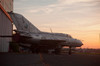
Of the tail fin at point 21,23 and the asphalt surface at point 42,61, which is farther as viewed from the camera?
the tail fin at point 21,23

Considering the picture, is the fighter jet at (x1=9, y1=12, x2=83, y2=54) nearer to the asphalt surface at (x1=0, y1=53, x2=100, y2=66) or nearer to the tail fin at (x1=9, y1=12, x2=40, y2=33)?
the tail fin at (x1=9, y1=12, x2=40, y2=33)

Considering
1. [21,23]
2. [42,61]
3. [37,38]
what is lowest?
[42,61]

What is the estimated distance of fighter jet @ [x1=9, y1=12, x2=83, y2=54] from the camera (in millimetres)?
35469

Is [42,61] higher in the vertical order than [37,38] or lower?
lower

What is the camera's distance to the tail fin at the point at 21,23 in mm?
35344

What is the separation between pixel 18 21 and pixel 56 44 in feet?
32.3

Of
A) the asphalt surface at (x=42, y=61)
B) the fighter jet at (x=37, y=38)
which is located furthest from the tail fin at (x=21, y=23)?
the asphalt surface at (x=42, y=61)

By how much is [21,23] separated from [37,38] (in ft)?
15.0

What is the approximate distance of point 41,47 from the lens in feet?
128

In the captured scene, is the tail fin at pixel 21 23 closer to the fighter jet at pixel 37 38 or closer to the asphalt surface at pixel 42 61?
the fighter jet at pixel 37 38

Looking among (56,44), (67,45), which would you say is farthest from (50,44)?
(67,45)

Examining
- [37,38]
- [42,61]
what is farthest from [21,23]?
[42,61]

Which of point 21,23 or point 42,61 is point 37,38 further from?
point 42,61

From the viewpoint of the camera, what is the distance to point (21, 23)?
1435 inches
